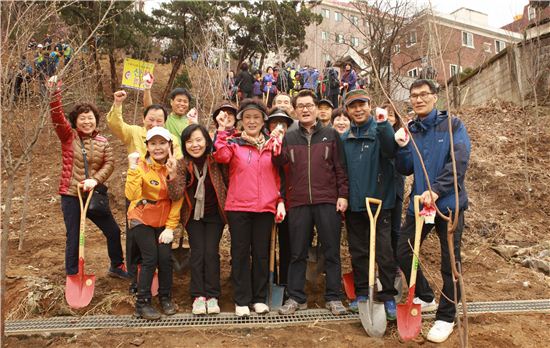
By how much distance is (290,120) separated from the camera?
4266mm

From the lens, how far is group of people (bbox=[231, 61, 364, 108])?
11.3 meters

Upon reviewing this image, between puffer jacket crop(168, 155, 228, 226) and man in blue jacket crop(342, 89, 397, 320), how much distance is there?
4.05ft

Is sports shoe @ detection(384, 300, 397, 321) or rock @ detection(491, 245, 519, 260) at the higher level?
rock @ detection(491, 245, 519, 260)

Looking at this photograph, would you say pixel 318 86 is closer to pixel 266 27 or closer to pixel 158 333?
pixel 266 27

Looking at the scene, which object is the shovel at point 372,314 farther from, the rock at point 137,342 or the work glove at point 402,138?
the rock at point 137,342

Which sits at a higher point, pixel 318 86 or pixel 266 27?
pixel 266 27

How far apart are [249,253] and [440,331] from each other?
1.77m

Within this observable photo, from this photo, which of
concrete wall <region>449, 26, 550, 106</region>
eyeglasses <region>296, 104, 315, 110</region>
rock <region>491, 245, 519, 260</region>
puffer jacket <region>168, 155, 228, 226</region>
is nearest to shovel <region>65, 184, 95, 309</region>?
puffer jacket <region>168, 155, 228, 226</region>

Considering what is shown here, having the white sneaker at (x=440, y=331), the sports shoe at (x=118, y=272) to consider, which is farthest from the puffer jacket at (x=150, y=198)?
the white sneaker at (x=440, y=331)

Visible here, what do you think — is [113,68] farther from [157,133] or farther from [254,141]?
[254,141]

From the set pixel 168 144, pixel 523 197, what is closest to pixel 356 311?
pixel 168 144

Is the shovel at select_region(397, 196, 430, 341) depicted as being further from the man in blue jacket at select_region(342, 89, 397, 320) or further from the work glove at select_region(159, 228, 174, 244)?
the work glove at select_region(159, 228, 174, 244)

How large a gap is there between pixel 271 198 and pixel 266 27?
45.5 ft

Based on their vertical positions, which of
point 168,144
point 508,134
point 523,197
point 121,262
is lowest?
point 121,262
